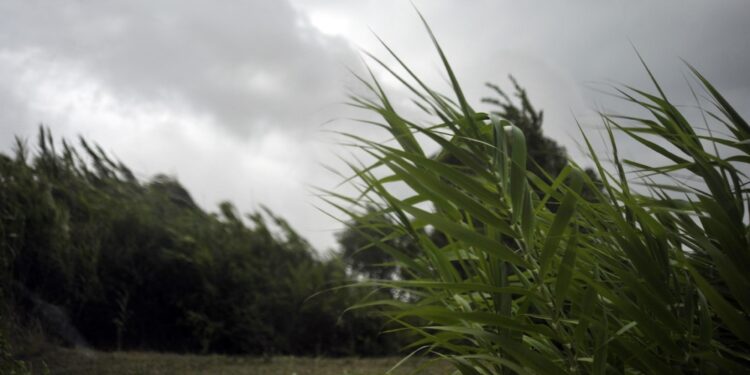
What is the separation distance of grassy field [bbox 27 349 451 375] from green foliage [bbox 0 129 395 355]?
59cm

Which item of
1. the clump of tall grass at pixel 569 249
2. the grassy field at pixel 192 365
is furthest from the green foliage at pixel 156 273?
the clump of tall grass at pixel 569 249

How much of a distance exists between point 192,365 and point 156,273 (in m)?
1.68

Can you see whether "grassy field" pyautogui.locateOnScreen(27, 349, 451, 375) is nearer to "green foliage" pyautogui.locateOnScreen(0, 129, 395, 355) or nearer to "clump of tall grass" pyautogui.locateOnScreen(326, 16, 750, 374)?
"green foliage" pyautogui.locateOnScreen(0, 129, 395, 355)

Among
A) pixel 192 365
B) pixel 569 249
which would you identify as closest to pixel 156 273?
pixel 192 365

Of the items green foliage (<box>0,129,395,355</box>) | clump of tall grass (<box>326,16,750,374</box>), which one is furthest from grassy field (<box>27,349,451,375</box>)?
clump of tall grass (<box>326,16,750,374</box>)

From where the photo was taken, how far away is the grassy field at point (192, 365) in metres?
5.65

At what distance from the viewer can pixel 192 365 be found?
238 inches

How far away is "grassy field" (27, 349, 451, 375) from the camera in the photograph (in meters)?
5.65

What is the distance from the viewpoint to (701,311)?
1608 mm

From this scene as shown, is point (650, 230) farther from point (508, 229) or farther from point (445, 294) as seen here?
point (445, 294)

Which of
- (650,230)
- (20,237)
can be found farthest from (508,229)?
(20,237)

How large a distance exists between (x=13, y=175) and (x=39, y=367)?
2.02 m

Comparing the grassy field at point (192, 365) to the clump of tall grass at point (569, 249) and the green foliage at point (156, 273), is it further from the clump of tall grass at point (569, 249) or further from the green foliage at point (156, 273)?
the clump of tall grass at point (569, 249)

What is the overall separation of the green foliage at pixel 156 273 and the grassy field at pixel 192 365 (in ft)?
1.94
